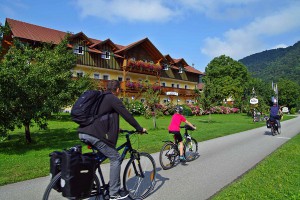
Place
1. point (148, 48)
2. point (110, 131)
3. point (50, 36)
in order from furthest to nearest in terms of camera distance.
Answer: point (148, 48), point (50, 36), point (110, 131)

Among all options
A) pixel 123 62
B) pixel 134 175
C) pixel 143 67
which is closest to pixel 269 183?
pixel 134 175

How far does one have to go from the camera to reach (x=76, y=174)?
3.83 m

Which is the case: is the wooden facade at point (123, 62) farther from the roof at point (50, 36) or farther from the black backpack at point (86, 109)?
the black backpack at point (86, 109)

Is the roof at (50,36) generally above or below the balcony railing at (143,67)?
above

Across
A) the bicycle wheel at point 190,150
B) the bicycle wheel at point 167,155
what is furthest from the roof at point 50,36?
the bicycle wheel at point 167,155

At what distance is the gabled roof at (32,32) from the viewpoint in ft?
93.5

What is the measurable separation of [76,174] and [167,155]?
404 centimetres

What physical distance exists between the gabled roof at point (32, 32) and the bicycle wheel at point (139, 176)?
24.3 metres

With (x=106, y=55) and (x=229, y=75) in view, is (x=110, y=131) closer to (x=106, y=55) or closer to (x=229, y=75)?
(x=106, y=55)

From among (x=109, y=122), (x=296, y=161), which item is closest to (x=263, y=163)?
(x=296, y=161)

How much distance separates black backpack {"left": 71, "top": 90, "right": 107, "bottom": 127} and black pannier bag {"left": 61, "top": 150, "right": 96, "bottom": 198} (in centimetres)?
52

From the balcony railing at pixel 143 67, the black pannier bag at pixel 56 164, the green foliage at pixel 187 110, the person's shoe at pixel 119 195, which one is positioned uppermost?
the balcony railing at pixel 143 67

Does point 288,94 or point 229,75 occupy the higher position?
point 229,75

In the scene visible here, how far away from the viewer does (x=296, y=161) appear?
8.34 metres
